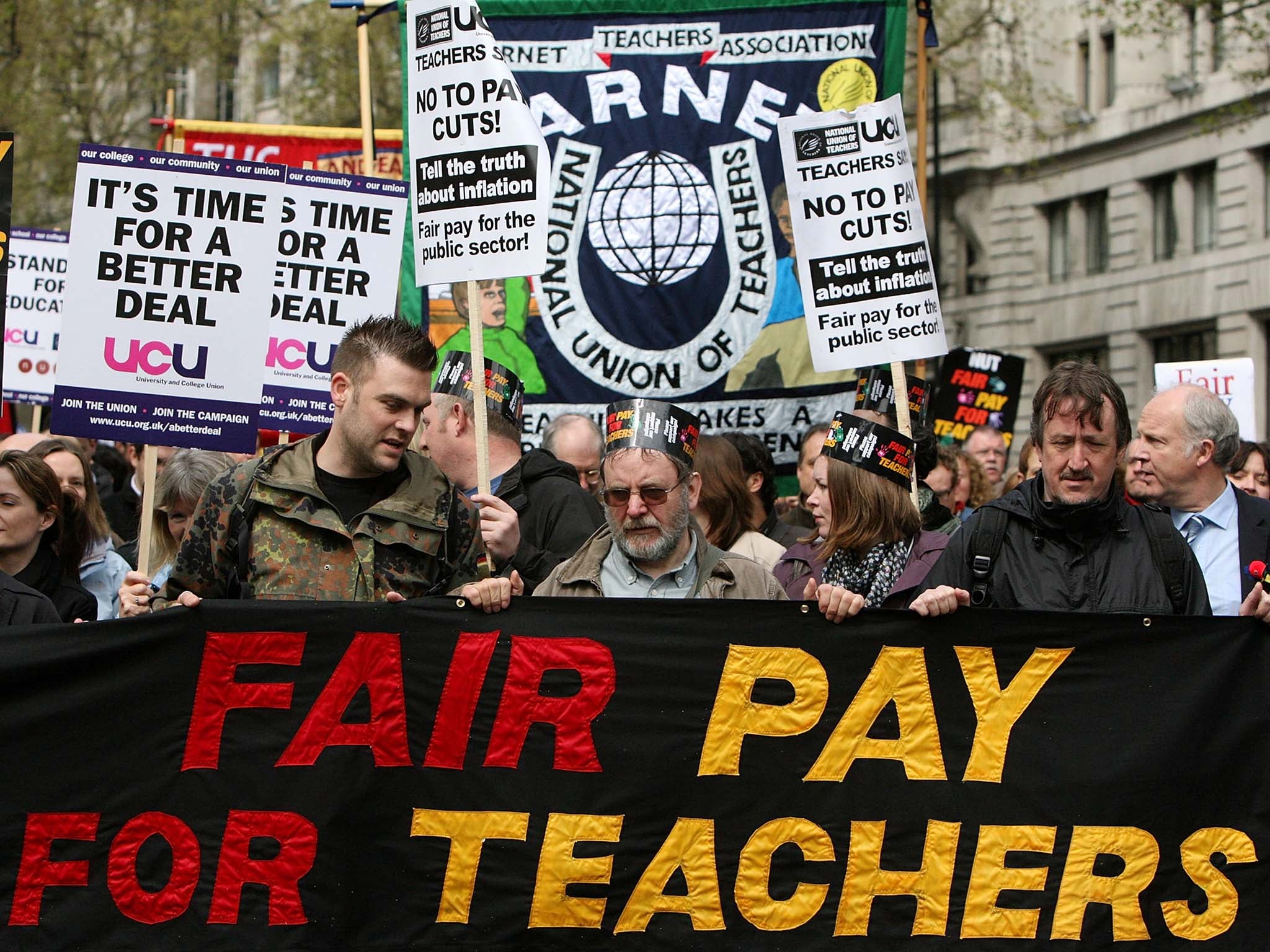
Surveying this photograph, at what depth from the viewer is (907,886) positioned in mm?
4961

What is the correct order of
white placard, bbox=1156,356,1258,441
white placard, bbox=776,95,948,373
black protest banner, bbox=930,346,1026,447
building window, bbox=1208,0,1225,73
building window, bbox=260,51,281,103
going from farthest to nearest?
building window, bbox=260,51,281,103 < building window, bbox=1208,0,1225,73 < black protest banner, bbox=930,346,1026,447 < white placard, bbox=1156,356,1258,441 < white placard, bbox=776,95,948,373

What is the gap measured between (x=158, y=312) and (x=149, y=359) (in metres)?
0.17

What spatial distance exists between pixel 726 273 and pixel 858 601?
4.29 meters

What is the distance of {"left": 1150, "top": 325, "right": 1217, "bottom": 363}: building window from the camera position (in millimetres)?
31547

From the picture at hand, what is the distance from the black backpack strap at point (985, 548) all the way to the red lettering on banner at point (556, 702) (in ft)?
3.51

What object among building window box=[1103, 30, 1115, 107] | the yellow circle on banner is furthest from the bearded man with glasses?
building window box=[1103, 30, 1115, 107]

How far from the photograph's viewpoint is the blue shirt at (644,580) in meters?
5.46

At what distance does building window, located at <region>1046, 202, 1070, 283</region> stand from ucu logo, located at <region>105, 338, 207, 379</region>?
1240 inches

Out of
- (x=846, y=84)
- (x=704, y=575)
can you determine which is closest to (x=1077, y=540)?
(x=704, y=575)

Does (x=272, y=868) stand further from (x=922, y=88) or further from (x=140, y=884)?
(x=922, y=88)

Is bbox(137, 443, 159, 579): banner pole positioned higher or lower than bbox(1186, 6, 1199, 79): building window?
lower

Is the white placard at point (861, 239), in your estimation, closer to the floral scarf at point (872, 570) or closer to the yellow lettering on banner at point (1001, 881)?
the floral scarf at point (872, 570)

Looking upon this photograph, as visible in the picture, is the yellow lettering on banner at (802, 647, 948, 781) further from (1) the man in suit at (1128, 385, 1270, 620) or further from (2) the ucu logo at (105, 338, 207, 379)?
(2) the ucu logo at (105, 338, 207, 379)

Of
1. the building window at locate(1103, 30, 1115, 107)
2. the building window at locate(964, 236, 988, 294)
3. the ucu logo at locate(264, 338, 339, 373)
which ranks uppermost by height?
the building window at locate(1103, 30, 1115, 107)
